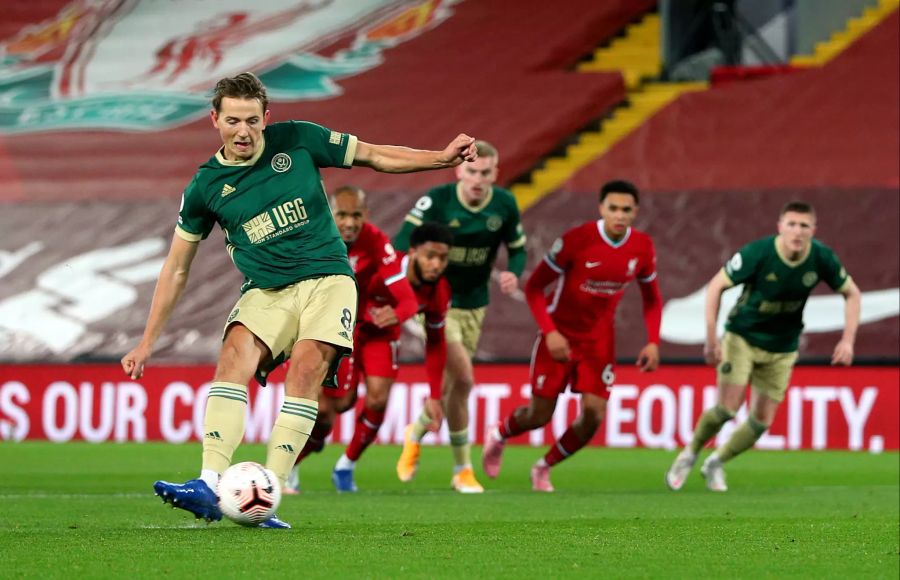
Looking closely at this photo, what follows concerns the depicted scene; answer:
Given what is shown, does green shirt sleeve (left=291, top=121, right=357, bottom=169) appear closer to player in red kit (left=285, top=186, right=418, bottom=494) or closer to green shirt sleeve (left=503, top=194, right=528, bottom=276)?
player in red kit (left=285, top=186, right=418, bottom=494)

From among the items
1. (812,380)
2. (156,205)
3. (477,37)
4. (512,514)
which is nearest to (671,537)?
(512,514)

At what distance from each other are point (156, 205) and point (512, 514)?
11.4 metres

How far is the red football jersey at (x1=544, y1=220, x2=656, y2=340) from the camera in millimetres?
10477

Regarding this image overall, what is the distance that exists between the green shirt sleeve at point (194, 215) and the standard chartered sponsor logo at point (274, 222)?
0.19m

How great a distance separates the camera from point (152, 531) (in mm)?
6281

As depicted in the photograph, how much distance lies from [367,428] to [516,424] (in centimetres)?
124

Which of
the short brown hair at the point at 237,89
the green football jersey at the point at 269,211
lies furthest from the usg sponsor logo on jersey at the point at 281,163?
the short brown hair at the point at 237,89

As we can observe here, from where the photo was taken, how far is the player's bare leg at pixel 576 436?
10438 millimetres

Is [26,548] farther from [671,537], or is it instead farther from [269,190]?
[671,537]

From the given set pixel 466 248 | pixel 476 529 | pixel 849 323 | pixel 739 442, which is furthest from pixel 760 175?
pixel 476 529

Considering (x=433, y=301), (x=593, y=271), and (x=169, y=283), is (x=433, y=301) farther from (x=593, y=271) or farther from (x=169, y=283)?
(x=169, y=283)

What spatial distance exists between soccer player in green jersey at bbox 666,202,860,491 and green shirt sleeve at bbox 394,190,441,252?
2.09 metres

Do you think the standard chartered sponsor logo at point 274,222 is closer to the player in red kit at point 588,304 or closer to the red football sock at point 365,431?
the red football sock at point 365,431

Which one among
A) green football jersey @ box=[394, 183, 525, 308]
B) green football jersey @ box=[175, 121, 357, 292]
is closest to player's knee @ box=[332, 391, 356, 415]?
green football jersey @ box=[394, 183, 525, 308]
